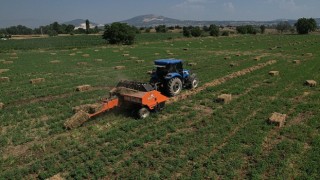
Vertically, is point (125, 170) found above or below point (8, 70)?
below

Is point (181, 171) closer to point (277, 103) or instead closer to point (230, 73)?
point (277, 103)

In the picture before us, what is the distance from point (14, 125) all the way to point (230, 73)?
14.5 metres

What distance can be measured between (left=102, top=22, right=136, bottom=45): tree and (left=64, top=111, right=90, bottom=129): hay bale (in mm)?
42725

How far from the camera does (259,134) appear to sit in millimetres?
10078

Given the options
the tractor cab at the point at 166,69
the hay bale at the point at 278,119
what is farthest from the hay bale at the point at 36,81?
the hay bale at the point at 278,119

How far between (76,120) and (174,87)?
5.50 metres

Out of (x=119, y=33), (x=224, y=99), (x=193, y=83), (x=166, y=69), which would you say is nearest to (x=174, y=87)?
(x=166, y=69)

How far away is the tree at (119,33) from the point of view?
52312mm

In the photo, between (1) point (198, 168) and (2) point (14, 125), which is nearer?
(1) point (198, 168)

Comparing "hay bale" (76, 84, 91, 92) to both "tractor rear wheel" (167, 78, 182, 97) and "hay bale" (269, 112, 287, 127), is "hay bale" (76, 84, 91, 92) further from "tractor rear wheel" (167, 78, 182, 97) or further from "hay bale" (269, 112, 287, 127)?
"hay bale" (269, 112, 287, 127)

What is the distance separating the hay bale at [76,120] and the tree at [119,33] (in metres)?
42.7

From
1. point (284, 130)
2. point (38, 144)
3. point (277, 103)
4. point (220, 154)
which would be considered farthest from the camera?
point (277, 103)

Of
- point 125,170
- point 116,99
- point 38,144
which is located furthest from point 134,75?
point 125,170

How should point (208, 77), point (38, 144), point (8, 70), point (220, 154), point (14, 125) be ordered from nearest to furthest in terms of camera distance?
point (220, 154) < point (38, 144) < point (14, 125) < point (208, 77) < point (8, 70)
